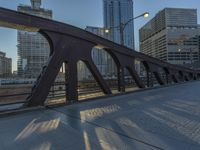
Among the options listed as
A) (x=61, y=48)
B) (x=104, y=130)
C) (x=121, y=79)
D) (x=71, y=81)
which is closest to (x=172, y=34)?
(x=121, y=79)

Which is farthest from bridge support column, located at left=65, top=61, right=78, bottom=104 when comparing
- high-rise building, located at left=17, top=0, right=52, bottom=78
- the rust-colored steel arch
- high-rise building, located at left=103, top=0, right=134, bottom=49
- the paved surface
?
high-rise building, located at left=17, top=0, right=52, bottom=78

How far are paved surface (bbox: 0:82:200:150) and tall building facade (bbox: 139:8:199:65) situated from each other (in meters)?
54.7

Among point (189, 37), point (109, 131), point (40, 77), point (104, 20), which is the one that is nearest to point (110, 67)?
point (104, 20)

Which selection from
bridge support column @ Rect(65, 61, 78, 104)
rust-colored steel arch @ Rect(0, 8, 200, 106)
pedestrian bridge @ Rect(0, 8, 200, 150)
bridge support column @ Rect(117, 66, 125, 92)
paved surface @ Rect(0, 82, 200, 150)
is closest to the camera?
paved surface @ Rect(0, 82, 200, 150)

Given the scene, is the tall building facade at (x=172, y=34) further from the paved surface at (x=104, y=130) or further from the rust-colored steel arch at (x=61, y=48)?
the paved surface at (x=104, y=130)

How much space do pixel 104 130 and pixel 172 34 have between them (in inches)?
2621

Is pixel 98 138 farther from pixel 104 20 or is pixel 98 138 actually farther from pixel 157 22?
pixel 157 22

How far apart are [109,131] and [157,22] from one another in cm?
6540

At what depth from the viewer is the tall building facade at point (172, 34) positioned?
2557 inches

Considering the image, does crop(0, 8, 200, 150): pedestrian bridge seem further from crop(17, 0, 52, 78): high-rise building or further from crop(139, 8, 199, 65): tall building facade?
crop(139, 8, 199, 65): tall building facade

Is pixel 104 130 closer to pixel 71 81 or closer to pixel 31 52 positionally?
pixel 71 81

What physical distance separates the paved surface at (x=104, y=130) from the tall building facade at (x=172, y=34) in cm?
5469

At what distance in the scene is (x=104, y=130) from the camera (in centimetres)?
509

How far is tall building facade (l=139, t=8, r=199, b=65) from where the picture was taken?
6494cm
